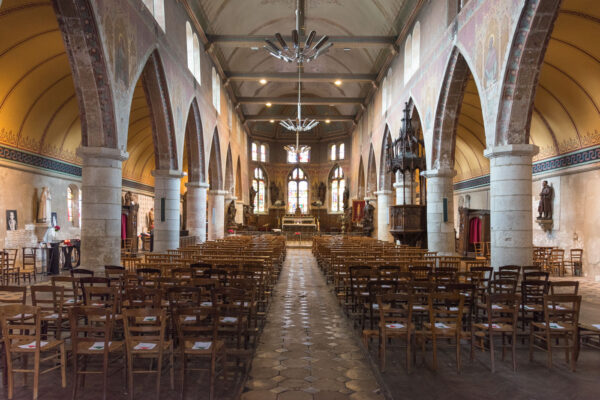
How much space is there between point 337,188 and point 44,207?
2914cm

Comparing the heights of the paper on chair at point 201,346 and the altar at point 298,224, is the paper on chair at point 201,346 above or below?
below

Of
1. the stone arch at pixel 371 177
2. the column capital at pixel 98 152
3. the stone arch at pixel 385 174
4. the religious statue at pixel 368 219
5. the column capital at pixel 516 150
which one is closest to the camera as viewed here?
the column capital at pixel 516 150

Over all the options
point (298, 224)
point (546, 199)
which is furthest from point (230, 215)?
point (546, 199)

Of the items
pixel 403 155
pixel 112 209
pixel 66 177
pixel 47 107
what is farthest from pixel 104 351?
pixel 66 177

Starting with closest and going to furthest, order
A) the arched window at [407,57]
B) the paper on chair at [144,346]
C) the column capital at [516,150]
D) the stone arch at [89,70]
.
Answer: the paper on chair at [144,346] < the stone arch at [89,70] < the column capital at [516,150] < the arched window at [407,57]

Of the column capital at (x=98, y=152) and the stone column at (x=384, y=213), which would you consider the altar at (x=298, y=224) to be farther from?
the column capital at (x=98, y=152)

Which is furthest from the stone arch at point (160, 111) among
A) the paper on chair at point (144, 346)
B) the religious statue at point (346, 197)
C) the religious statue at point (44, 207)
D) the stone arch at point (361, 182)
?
the religious statue at point (346, 197)

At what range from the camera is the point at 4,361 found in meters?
4.53

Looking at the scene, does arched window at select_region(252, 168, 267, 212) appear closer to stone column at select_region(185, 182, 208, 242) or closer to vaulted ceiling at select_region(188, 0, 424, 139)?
vaulted ceiling at select_region(188, 0, 424, 139)

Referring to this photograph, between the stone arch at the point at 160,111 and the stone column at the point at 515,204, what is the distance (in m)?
10.5

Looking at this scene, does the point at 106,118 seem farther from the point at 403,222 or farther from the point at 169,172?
the point at 403,222

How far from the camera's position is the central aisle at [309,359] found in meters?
4.72

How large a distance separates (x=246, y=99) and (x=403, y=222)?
58.5 feet

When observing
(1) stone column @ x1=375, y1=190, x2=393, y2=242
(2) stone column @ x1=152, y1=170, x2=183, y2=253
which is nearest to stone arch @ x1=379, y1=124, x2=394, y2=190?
(1) stone column @ x1=375, y1=190, x2=393, y2=242
